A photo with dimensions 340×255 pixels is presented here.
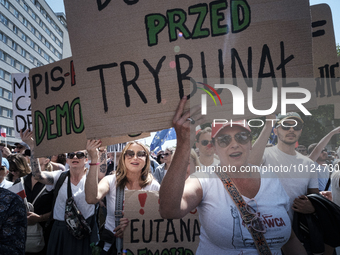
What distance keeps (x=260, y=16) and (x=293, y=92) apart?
46 centimetres

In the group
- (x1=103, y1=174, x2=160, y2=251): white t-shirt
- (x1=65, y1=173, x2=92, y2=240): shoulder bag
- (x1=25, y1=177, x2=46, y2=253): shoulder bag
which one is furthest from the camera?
(x1=25, y1=177, x2=46, y2=253): shoulder bag

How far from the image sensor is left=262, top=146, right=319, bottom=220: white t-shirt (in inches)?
97.2

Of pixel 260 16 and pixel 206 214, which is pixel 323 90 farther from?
pixel 206 214

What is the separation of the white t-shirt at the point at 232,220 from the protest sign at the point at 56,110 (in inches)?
40.1

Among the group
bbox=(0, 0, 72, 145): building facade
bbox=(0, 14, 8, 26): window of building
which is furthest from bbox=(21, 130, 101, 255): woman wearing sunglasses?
bbox=(0, 14, 8, 26): window of building

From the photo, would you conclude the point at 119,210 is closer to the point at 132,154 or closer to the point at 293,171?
the point at 132,154

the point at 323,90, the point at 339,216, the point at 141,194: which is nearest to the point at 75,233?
the point at 141,194

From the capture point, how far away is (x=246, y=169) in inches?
71.2

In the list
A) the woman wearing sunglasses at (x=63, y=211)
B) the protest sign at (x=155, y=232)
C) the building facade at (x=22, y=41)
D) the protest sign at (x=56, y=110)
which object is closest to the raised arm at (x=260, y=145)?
the protest sign at (x=155, y=232)

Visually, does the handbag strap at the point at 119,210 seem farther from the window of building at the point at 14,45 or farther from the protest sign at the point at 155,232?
the window of building at the point at 14,45

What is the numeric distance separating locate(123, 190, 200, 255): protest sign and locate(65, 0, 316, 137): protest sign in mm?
1230

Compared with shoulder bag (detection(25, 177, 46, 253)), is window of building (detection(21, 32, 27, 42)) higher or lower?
higher

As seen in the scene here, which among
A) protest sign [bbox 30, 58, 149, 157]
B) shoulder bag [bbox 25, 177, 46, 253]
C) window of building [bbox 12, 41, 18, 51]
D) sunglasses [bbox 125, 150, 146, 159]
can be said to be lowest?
shoulder bag [bbox 25, 177, 46, 253]

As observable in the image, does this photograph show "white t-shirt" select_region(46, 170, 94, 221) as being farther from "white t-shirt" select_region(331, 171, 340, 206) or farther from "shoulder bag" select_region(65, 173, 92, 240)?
"white t-shirt" select_region(331, 171, 340, 206)
